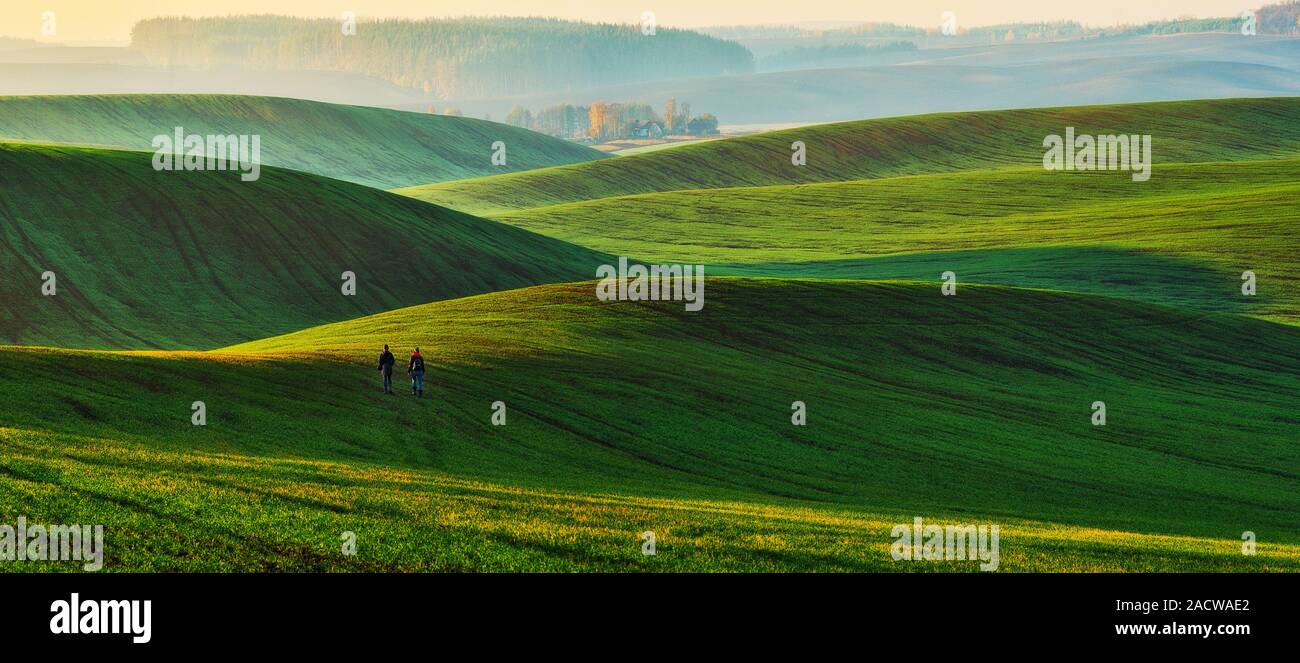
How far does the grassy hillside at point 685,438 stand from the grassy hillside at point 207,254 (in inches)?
605

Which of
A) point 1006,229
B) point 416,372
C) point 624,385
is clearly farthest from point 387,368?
point 1006,229

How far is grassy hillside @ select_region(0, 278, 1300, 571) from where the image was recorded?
21.5 m

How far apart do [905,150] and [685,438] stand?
154m

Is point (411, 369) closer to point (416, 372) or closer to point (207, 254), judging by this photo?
point (416, 372)

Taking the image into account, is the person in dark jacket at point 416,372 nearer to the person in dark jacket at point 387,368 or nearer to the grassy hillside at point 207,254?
the person in dark jacket at point 387,368

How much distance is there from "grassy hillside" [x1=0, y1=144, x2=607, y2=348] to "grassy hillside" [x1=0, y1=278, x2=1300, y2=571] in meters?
15.4

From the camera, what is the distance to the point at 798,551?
21422mm

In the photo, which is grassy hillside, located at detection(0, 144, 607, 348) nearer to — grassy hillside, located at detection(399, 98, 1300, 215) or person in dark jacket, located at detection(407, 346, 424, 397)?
person in dark jacket, located at detection(407, 346, 424, 397)

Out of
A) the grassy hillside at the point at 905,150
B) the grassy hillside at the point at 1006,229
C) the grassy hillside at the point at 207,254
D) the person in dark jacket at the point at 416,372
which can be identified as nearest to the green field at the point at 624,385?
the grassy hillside at the point at 207,254

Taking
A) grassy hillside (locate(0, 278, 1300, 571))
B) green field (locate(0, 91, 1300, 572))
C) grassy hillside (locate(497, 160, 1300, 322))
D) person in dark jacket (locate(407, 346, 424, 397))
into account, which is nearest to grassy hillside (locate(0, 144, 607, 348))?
green field (locate(0, 91, 1300, 572))

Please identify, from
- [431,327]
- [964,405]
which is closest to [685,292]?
[431,327]

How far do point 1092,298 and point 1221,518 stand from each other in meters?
40.3

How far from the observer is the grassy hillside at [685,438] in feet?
70.6
